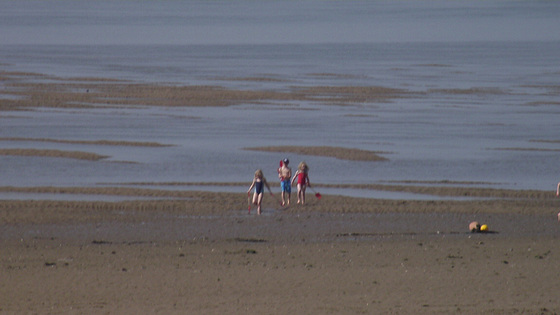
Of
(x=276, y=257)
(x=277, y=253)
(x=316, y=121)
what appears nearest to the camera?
(x=276, y=257)

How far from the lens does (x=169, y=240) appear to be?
1578cm

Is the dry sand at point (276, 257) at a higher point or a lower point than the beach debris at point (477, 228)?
lower

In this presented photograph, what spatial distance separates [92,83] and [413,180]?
28.9m

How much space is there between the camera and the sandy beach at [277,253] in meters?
11.3

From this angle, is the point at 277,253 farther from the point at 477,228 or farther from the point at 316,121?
the point at 316,121

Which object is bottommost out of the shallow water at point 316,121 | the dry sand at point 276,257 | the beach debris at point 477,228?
the dry sand at point 276,257

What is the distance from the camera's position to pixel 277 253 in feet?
47.5

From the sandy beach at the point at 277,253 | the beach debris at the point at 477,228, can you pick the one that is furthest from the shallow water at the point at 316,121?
the beach debris at the point at 477,228

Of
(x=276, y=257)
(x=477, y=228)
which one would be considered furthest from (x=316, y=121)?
(x=276, y=257)

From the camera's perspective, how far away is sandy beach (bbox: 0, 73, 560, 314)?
37.0 feet

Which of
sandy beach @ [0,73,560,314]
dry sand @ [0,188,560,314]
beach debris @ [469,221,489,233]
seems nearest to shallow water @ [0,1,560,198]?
sandy beach @ [0,73,560,314]

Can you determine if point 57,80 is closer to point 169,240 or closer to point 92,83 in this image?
point 92,83

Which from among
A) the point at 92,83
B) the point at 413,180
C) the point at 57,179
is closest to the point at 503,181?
the point at 413,180

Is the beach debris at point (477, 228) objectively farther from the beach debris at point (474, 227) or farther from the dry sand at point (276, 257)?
the dry sand at point (276, 257)
